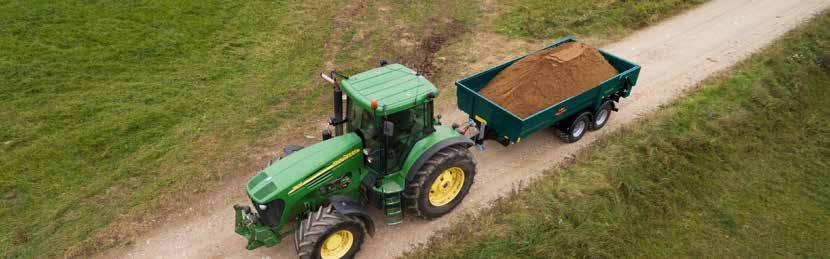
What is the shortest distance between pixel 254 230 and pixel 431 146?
2879 millimetres

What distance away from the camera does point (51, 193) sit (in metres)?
9.02

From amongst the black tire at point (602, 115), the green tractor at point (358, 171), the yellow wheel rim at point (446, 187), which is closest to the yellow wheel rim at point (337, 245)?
the green tractor at point (358, 171)

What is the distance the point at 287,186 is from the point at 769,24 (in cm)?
1556

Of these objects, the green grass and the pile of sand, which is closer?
the pile of sand

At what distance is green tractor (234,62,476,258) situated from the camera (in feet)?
22.4

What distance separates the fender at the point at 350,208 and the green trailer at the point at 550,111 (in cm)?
287

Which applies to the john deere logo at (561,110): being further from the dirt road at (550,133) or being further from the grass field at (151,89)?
the grass field at (151,89)

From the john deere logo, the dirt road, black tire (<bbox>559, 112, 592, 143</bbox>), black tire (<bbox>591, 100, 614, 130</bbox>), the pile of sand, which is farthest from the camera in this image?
black tire (<bbox>591, 100, 614, 130</bbox>)

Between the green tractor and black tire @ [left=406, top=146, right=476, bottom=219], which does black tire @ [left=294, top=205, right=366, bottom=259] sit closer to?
the green tractor

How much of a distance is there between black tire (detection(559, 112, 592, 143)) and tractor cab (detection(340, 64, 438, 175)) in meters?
3.52

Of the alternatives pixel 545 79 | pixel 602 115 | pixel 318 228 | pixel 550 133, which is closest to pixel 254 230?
pixel 318 228

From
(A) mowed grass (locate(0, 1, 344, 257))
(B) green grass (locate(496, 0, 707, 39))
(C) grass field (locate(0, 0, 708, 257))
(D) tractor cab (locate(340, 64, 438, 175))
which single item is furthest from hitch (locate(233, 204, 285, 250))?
(B) green grass (locate(496, 0, 707, 39))

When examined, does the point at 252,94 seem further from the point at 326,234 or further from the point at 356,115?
the point at 326,234

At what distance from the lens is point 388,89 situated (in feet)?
23.4
